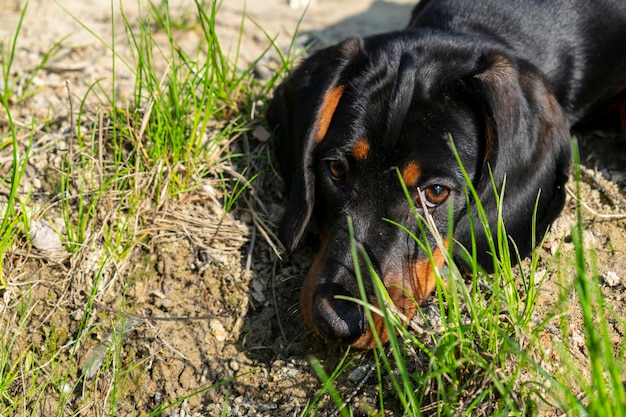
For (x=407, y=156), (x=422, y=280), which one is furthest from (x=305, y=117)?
(x=422, y=280)

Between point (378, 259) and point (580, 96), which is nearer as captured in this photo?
point (378, 259)

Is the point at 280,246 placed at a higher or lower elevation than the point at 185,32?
lower

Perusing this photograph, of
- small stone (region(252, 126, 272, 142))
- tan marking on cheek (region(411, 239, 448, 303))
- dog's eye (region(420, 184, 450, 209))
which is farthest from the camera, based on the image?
small stone (region(252, 126, 272, 142))

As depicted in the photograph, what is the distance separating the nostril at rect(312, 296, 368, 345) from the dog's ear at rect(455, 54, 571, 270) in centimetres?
63

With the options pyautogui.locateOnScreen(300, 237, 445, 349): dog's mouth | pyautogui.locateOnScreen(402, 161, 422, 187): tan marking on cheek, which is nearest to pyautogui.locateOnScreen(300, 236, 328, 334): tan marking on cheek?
pyautogui.locateOnScreen(300, 237, 445, 349): dog's mouth

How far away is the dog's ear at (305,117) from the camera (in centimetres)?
317

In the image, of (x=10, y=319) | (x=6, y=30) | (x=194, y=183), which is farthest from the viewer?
(x=6, y=30)

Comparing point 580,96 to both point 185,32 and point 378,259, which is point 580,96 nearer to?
point 378,259

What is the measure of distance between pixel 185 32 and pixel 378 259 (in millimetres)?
2748

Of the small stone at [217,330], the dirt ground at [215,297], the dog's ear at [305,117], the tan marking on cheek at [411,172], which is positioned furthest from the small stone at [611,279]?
the small stone at [217,330]

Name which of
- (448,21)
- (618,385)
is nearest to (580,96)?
(448,21)

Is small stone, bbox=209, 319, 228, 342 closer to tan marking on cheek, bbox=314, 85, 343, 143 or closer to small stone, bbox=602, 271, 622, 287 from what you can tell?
tan marking on cheek, bbox=314, 85, 343, 143

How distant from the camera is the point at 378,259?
2.83 metres

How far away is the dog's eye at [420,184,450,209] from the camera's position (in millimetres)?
2973
